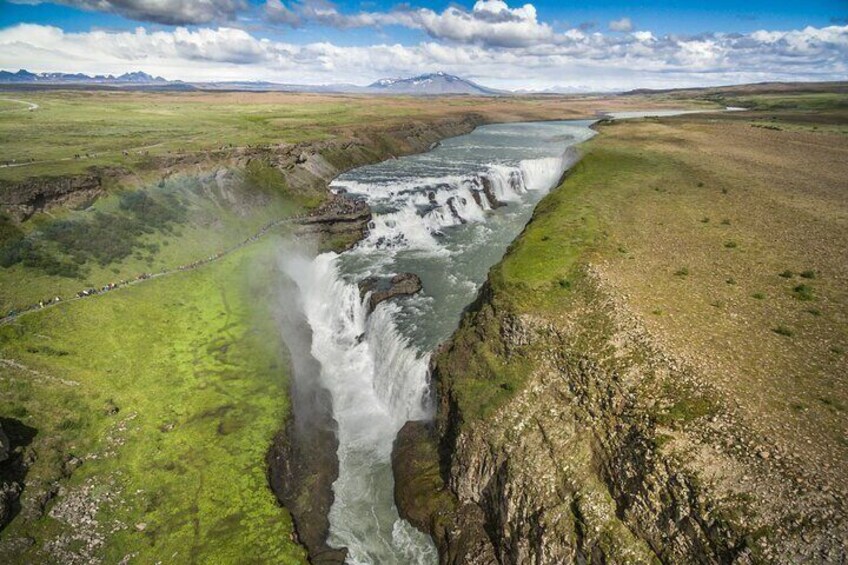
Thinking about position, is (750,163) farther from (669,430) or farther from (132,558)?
(132,558)

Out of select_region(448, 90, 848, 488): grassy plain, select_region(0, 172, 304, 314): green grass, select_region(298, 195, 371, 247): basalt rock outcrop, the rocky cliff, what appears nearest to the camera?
the rocky cliff

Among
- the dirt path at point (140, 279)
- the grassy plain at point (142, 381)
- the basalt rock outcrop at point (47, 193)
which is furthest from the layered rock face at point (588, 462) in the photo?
the basalt rock outcrop at point (47, 193)

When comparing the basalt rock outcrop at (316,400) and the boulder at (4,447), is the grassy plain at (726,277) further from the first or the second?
the boulder at (4,447)

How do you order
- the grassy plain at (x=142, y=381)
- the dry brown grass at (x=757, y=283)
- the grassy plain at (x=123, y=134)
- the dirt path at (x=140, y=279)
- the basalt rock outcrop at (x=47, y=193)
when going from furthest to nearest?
the grassy plain at (x=123, y=134), the basalt rock outcrop at (x=47, y=193), the dirt path at (x=140, y=279), the grassy plain at (x=142, y=381), the dry brown grass at (x=757, y=283)

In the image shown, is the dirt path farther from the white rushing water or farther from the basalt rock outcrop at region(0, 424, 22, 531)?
the basalt rock outcrop at region(0, 424, 22, 531)

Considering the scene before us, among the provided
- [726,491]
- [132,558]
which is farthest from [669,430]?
[132,558]

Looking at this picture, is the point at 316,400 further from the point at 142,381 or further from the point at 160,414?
the point at 142,381

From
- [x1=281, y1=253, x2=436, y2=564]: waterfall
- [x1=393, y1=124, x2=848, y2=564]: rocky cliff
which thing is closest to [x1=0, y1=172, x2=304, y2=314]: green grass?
[x1=281, y1=253, x2=436, y2=564]: waterfall
